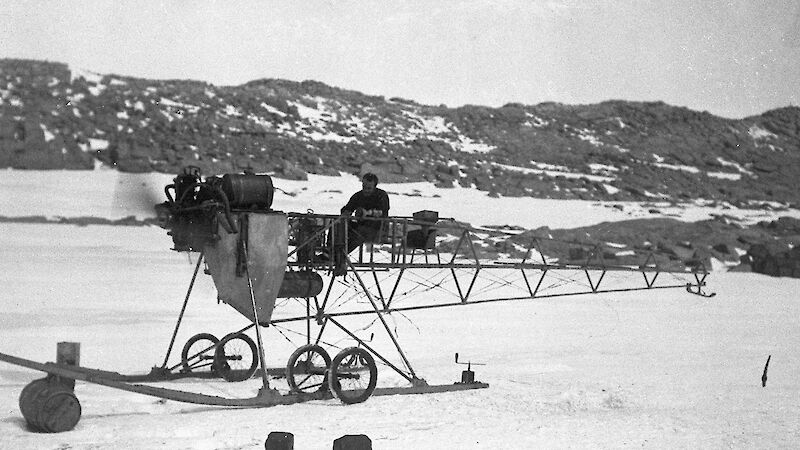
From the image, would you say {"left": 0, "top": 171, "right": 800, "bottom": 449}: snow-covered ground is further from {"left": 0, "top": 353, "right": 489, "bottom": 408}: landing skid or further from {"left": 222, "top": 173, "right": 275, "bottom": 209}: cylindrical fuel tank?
{"left": 222, "top": 173, "right": 275, "bottom": 209}: cylindrical fuel tank

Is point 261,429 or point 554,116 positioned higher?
point 554,116

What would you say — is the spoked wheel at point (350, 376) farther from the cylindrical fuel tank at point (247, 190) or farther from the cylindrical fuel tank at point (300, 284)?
the cylindrical fuel tank at point (247, 190)

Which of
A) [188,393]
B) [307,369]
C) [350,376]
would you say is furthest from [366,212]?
[188,393]

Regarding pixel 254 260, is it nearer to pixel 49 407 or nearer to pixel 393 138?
pixel 49 407

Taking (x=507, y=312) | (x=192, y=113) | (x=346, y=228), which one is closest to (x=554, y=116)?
(x=192, y=113)

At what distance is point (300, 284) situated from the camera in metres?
12.4

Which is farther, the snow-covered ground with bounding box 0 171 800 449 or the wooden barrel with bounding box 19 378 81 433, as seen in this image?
the snow-covered ground with bounding box 0 171 800 449

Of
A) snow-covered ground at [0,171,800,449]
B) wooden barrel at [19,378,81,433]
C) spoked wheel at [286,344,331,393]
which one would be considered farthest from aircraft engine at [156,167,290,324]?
wooden barrel at [19,378,81,433]

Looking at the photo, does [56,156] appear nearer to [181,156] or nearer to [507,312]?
[181,156]

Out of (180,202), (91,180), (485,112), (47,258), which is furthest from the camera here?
(485,112)

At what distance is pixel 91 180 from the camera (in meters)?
34.1

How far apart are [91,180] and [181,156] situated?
6.14 meters

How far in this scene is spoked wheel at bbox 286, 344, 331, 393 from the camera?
11758 mm

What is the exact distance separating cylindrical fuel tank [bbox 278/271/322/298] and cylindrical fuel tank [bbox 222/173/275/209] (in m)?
1.12
